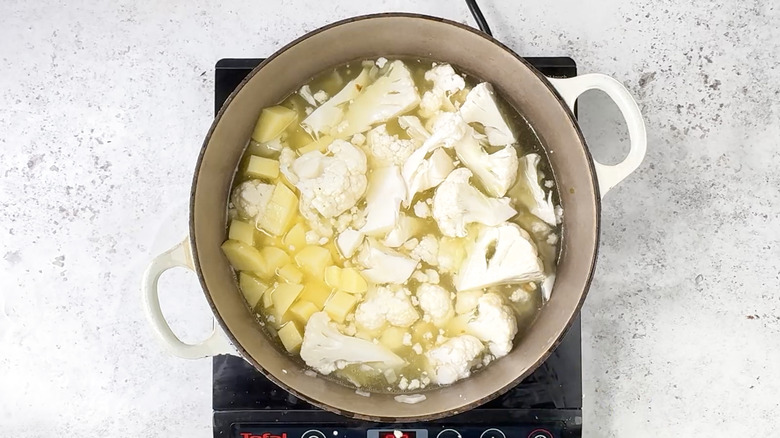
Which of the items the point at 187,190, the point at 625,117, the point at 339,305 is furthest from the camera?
the point at 187,190

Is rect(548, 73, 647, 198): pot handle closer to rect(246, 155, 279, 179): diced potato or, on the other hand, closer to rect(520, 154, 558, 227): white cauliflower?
rect(520, 154, 558, 227): white cauliflower

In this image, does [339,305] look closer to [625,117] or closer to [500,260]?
[500,260]

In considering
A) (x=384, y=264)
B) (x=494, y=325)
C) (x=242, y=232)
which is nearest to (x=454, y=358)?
(x=494, y=325)

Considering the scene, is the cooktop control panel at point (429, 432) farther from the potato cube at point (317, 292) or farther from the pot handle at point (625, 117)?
the pot handle at point (625, 117)

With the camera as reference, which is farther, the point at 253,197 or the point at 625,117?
the point at 253,197

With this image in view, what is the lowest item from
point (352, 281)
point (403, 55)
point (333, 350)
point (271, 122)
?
point (333, 350)

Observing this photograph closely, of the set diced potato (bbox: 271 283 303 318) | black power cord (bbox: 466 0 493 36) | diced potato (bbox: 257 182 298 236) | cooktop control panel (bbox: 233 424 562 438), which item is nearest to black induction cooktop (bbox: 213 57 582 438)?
cooktop control panel (bbox: 233 424 562 438)

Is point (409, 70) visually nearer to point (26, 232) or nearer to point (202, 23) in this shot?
point (202, 23)

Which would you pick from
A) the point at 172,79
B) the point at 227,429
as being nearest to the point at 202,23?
the point at 172,79
